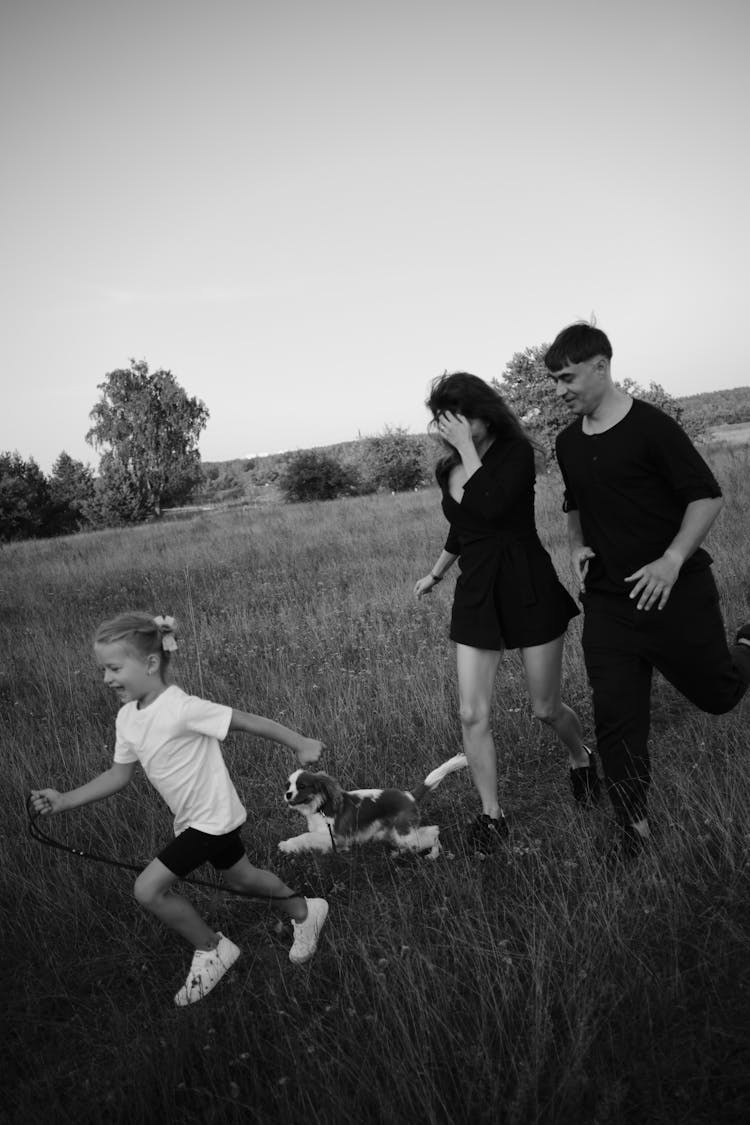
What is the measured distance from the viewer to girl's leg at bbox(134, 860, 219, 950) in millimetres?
2510

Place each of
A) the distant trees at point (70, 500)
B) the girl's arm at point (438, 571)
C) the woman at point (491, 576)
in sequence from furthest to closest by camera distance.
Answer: the distant trees at point (70, 500) < the girl's arm at point (438, 571) < the woman at point (491, 576)

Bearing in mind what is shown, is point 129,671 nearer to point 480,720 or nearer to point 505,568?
point 480,720

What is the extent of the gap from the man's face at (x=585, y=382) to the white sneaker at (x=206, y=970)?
2.57 metres

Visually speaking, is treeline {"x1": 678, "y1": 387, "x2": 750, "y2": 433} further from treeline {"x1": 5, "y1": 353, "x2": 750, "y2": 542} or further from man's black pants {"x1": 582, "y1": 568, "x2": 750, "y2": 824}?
man's black pants {"x1": 582, "y1": 568, "x2": 750, "y2": 824}

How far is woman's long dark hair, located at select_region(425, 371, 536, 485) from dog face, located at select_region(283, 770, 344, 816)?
1895 millimetres

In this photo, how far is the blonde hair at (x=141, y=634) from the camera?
258cm

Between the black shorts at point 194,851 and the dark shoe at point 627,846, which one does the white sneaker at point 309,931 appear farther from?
the dark shoe at point 627,846

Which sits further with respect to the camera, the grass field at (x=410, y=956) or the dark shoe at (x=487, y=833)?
the dark shoe at (x=487, y=833)

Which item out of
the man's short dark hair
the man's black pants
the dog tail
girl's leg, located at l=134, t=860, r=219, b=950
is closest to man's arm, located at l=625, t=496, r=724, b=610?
the man's black pants

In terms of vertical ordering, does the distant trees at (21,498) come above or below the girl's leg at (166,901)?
above

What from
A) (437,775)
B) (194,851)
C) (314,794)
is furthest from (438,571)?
(194,851)

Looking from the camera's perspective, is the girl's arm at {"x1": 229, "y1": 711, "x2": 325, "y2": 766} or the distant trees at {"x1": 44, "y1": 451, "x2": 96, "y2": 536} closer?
the girl's arm at {"x1": 229, "y1": 711, "x2": 325, "y2": 766}

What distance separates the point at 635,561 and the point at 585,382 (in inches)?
31.3

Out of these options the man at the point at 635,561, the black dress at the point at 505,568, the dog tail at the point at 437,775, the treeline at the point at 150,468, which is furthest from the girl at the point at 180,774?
the treeline at the point at 150,468
